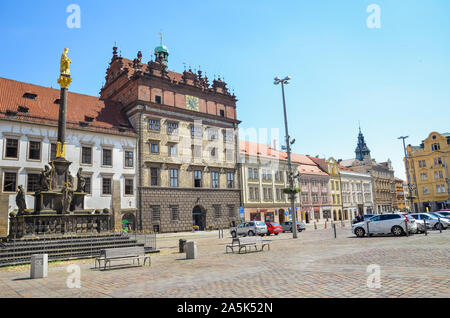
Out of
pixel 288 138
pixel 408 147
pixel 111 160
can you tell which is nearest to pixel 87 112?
pixel 111 160

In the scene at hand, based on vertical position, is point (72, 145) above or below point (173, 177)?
above

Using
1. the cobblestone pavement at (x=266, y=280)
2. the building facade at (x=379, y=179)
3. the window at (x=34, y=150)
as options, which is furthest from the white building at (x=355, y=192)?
the cobblestone pavement at (x=266, y=280)

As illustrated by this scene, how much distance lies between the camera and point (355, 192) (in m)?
76.4

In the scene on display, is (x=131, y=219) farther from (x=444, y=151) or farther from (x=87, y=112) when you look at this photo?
(x=444, y=151)

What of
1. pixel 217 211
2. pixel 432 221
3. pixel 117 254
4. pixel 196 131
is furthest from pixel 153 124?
pixel 432 221

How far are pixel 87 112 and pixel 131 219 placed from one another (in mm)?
12926

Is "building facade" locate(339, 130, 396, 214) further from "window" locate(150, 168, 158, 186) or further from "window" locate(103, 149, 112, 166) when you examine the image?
"window" locate(103, 149, 112, 166)

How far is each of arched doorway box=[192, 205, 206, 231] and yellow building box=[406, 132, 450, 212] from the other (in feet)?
156

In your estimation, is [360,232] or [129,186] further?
[129,186]

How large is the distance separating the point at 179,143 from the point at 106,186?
34.6ft

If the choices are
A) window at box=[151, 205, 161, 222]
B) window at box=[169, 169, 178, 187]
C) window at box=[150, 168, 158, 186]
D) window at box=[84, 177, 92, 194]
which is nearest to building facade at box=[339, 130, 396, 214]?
window at box=[169, 169, 178, 187]

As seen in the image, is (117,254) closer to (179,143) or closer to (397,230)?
(397,230)

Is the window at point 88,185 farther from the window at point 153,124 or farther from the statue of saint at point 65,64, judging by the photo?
the statue of saint at point 65,64
